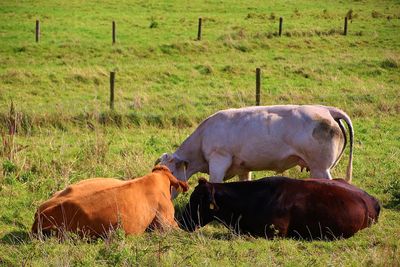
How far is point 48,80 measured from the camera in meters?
22.4

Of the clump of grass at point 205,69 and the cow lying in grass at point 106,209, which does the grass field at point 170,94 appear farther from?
the cow lying in grass at point 106,209

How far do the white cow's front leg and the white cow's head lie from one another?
0.50 m

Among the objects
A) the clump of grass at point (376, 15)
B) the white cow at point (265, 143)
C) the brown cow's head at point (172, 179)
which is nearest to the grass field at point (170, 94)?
the clump of grass at point (376, 15)

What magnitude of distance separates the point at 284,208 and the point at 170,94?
13.0 metres

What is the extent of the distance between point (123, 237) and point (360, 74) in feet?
61.9

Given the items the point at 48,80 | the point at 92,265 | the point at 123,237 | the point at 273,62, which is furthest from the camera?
the point at 273,62

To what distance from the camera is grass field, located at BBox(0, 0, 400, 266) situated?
767 centimetres

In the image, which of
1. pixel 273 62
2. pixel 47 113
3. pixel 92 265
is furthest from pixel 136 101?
pixel 92 265

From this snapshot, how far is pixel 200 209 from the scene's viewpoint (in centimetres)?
864

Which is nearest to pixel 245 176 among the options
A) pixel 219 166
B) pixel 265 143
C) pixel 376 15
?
pixel 219 166

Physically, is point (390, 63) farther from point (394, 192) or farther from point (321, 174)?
point (321, 174)

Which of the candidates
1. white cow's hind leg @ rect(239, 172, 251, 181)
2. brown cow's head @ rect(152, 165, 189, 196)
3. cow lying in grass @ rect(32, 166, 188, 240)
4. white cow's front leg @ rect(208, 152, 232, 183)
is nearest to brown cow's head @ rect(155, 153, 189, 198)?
white cow's front leg @ rect(208, 152, 232, 183)

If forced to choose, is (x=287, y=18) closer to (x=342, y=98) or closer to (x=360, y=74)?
(x=360, y=74)

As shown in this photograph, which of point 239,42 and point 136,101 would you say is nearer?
point 136,101
